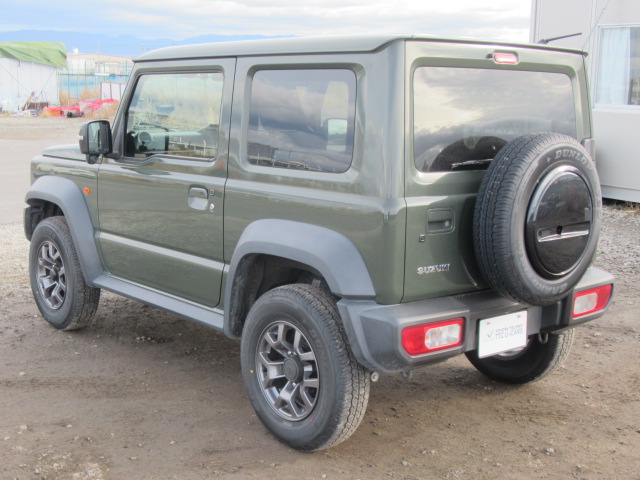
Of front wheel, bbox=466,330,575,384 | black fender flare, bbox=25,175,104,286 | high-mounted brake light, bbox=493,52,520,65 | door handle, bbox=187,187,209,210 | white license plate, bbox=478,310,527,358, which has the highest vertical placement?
high-mounted brake light, bbox=493,52,520,65

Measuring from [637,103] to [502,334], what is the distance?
25.1 ft

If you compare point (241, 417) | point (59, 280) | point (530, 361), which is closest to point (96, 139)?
point (59, 280)

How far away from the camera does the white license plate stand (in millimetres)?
3359

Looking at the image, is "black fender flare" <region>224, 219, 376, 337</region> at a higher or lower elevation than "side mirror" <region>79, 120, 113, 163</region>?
lower

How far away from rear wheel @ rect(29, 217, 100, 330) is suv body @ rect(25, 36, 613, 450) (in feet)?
2.64

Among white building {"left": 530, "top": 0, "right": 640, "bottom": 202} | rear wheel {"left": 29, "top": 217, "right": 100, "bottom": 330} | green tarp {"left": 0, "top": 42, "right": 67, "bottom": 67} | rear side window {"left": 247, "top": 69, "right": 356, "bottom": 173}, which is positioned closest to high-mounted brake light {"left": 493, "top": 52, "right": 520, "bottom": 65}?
rear side window {"left": 247, "top": 69, "right": 356, "bottom": 173}

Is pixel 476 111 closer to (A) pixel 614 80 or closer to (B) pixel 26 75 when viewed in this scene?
(A) pixel 614 80

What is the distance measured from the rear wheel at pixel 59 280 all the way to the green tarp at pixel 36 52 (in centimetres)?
3270

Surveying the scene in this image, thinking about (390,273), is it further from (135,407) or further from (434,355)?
(135,407)

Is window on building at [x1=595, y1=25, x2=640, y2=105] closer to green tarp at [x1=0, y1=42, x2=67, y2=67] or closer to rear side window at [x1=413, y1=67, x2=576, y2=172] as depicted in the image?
rear side window at [x1=413, y1=67, x2=576, y2=172]

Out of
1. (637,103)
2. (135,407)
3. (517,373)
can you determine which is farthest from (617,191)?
(135,407)

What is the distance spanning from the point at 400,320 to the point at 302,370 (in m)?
0.67

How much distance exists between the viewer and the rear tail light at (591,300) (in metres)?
3.67

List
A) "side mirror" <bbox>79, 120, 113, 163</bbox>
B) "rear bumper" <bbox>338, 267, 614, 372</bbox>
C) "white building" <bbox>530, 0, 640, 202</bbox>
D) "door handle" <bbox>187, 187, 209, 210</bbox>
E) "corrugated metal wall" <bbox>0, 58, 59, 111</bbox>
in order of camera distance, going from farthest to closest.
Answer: "corrugated metal wall" <bbox>0, 58, 59, 111</bbox> < "white building" <bbox>530, 0, 640, 202</bbox> < "side mirror" <bbox>79, 120, 113, 163</bbox> < "door handle" <bbox>187, 187, 209, 210</bbox> < "rear bumper" <bbox>338, 267, 614, 372</bbox>
